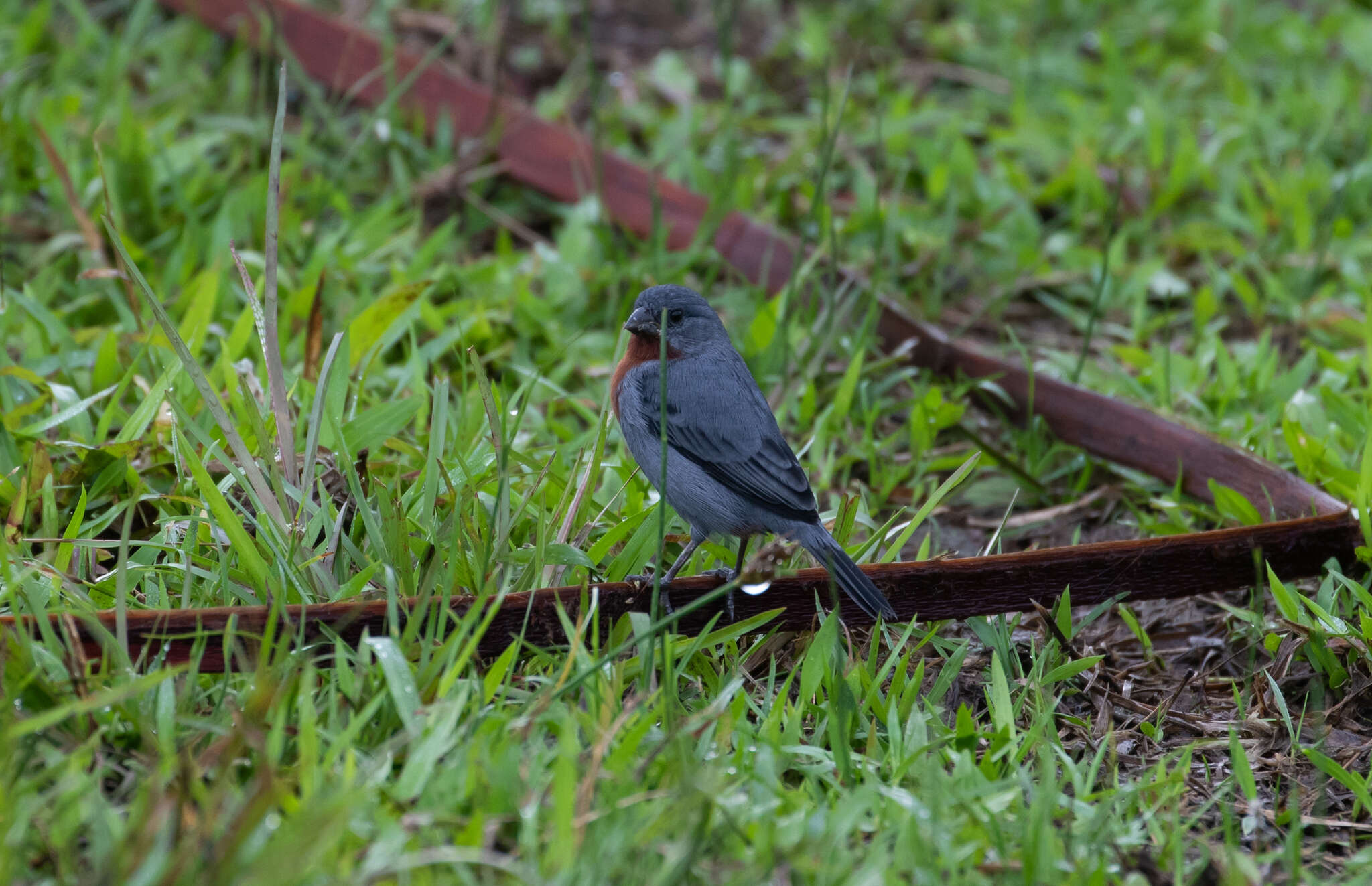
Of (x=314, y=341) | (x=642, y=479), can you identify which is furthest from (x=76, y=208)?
(x=642, y=479)

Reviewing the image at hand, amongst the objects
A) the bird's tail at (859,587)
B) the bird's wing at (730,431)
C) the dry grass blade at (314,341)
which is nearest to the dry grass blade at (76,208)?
the dry grass blade at (314,341)

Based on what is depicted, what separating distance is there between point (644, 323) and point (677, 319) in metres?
0.13

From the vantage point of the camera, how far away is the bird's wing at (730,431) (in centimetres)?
295

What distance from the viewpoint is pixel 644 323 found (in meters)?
3.41

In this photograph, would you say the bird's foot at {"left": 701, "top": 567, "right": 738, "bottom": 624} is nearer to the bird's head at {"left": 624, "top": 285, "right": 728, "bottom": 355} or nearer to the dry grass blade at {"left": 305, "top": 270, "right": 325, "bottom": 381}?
the bird's head at {"left": 624, "top": 285, "right": 728, "bottom": 355}

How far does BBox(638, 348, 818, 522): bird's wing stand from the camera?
2953mm

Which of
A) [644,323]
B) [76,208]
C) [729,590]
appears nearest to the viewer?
[729,590]

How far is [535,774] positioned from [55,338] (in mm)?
2395

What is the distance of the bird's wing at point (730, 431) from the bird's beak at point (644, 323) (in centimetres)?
11

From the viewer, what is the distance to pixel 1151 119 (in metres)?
5.56

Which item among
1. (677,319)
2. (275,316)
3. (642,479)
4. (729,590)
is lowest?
(642,479)

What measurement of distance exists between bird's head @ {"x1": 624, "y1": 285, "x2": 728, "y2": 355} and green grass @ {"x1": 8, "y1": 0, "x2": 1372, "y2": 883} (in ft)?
1.28

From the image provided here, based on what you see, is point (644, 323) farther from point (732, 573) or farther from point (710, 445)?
point (732, 573)

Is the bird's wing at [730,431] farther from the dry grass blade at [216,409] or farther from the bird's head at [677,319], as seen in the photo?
the dry grass blade at [216,409]
